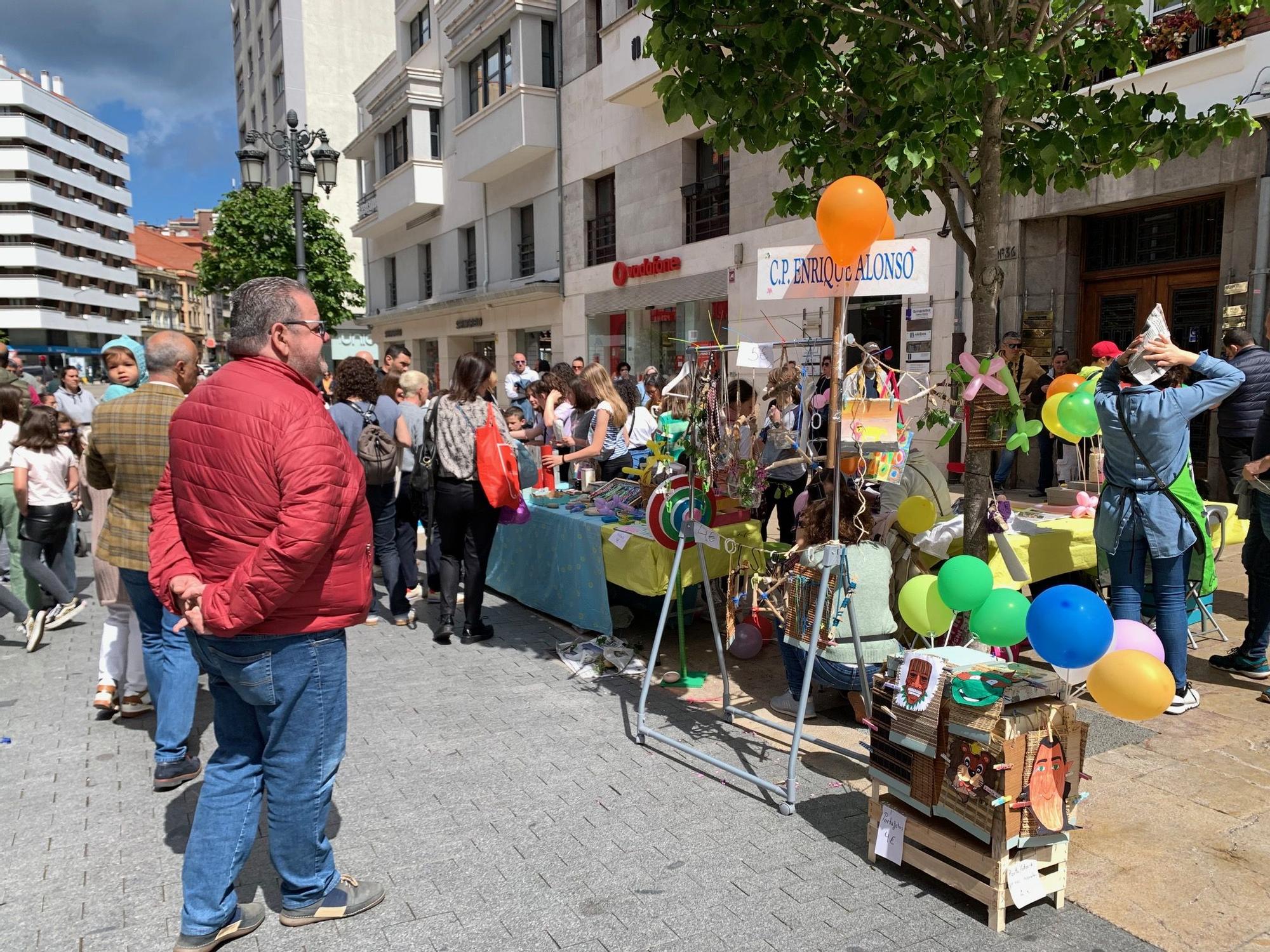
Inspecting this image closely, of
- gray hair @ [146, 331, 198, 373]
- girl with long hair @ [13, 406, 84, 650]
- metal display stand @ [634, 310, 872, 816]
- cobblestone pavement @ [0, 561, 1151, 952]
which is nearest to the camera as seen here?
cobblestone pavement @ [0, 561, 1151, 952]

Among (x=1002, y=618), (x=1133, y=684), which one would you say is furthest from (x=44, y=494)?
(x=1133, y=684)

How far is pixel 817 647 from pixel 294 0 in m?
43.9

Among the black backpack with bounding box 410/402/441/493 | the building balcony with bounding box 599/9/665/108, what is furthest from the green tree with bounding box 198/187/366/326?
the black backpack with bounding box 410/402/441/493

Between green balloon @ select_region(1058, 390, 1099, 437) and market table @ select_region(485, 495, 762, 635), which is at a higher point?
green balloon @ select_region(1058, 390, 1099, 437)

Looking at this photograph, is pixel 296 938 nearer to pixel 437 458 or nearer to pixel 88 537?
pixel 437 458


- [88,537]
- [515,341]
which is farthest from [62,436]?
[515,341]

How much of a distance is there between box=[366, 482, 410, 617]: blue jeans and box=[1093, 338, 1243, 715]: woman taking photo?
4.70m

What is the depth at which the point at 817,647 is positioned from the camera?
3.90 meters

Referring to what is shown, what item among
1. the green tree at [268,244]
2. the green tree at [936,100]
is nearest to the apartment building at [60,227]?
the green tree at [268,244]

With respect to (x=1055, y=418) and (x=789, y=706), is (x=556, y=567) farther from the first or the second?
(x=1055, y=418)

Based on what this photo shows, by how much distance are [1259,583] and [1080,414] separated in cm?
135

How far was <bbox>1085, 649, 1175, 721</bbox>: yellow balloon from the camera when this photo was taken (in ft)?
9.04

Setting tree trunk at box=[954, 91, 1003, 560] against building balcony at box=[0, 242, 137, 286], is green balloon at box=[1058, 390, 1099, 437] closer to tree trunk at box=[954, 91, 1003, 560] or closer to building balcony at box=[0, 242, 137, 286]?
tree trunk at box=[954, 91, 1003, 560]

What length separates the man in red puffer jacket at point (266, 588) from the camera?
8.04 feet
